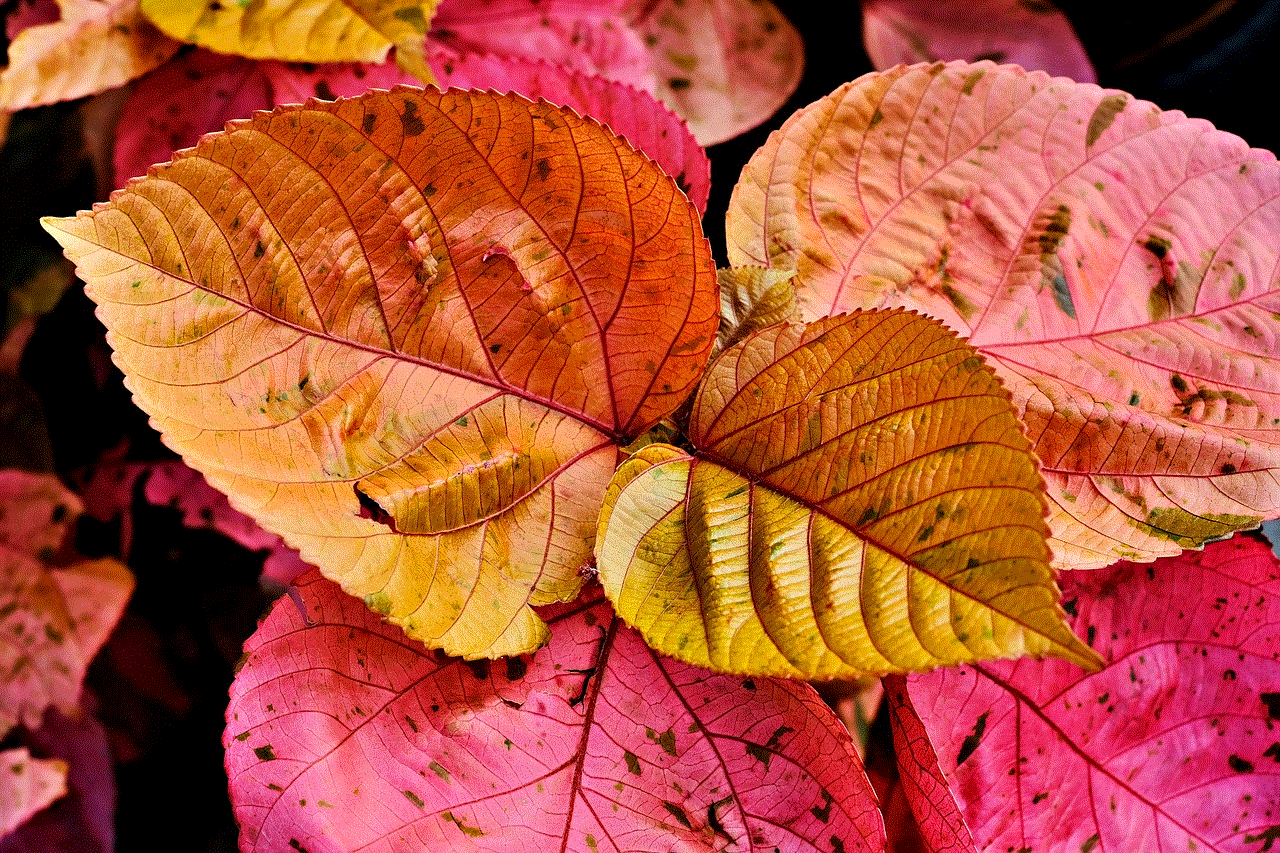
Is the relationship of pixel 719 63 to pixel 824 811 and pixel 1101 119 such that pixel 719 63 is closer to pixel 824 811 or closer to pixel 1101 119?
pixel 1101 119

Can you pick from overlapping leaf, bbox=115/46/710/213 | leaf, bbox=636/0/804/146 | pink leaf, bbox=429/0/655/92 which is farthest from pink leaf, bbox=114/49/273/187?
leaf, bbox=636/0/804/146

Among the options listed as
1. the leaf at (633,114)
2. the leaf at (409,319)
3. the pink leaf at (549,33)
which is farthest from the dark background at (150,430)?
the leaf at (409,319)

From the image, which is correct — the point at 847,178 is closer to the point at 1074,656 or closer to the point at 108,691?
the point at 1074,656

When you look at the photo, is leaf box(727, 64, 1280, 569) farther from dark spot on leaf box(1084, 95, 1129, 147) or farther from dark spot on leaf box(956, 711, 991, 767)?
dark spot on leaf box(956, 711, 991, 767)

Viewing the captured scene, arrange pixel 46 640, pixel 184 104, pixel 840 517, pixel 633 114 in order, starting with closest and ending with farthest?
1. pixel 840 517
2. pixel 633 114
3. pixel 184 104
4. pixel 46 640

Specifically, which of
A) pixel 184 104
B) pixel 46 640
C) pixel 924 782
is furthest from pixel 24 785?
pixel 924 782

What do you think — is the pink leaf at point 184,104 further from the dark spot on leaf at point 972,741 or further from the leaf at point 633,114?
Answer: the dark spot on leaf at point 972,741
